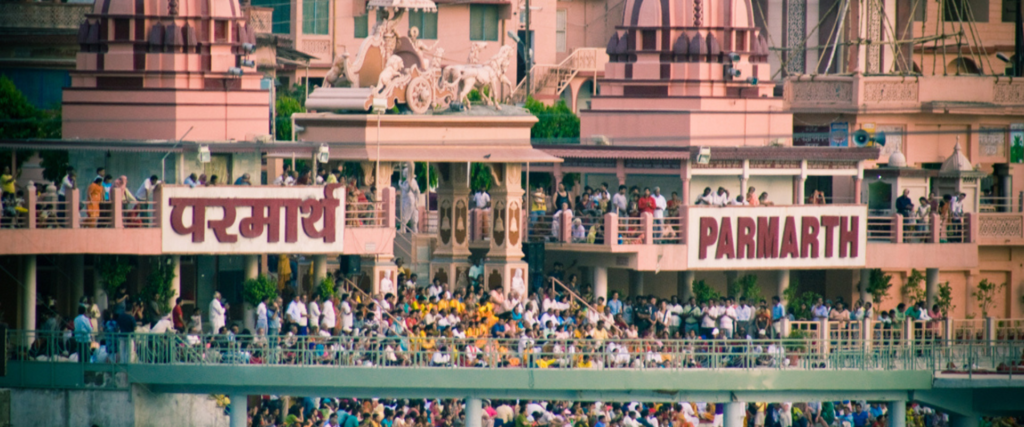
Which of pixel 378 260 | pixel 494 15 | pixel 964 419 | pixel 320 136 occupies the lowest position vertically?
pixel 964 419

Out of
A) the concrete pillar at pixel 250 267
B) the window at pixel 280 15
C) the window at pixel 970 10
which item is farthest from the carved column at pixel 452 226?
the window at pixel 280 15

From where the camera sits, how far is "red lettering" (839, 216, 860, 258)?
45.8 meters

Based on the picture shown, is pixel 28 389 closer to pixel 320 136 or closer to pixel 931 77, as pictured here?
pixel 320 136

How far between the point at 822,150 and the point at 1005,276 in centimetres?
707

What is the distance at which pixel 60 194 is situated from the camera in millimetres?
39469

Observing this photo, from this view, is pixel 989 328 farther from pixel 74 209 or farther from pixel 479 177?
pixel 479 177

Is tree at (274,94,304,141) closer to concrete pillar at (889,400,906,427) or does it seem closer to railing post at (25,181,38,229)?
railing post at (25,181,38,229)

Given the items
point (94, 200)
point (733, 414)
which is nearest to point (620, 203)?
point (733, 414)

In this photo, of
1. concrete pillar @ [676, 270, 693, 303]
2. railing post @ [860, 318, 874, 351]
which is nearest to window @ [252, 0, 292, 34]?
concrete pillar @ [676, 270, 693, 303]

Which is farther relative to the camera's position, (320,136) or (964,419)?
(320,136)

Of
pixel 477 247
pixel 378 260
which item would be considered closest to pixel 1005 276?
pixel 477 247

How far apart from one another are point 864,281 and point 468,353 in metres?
13.6

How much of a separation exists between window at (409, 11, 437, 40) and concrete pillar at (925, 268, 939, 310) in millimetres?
25183

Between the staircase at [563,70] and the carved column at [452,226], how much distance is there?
23.7 meters
